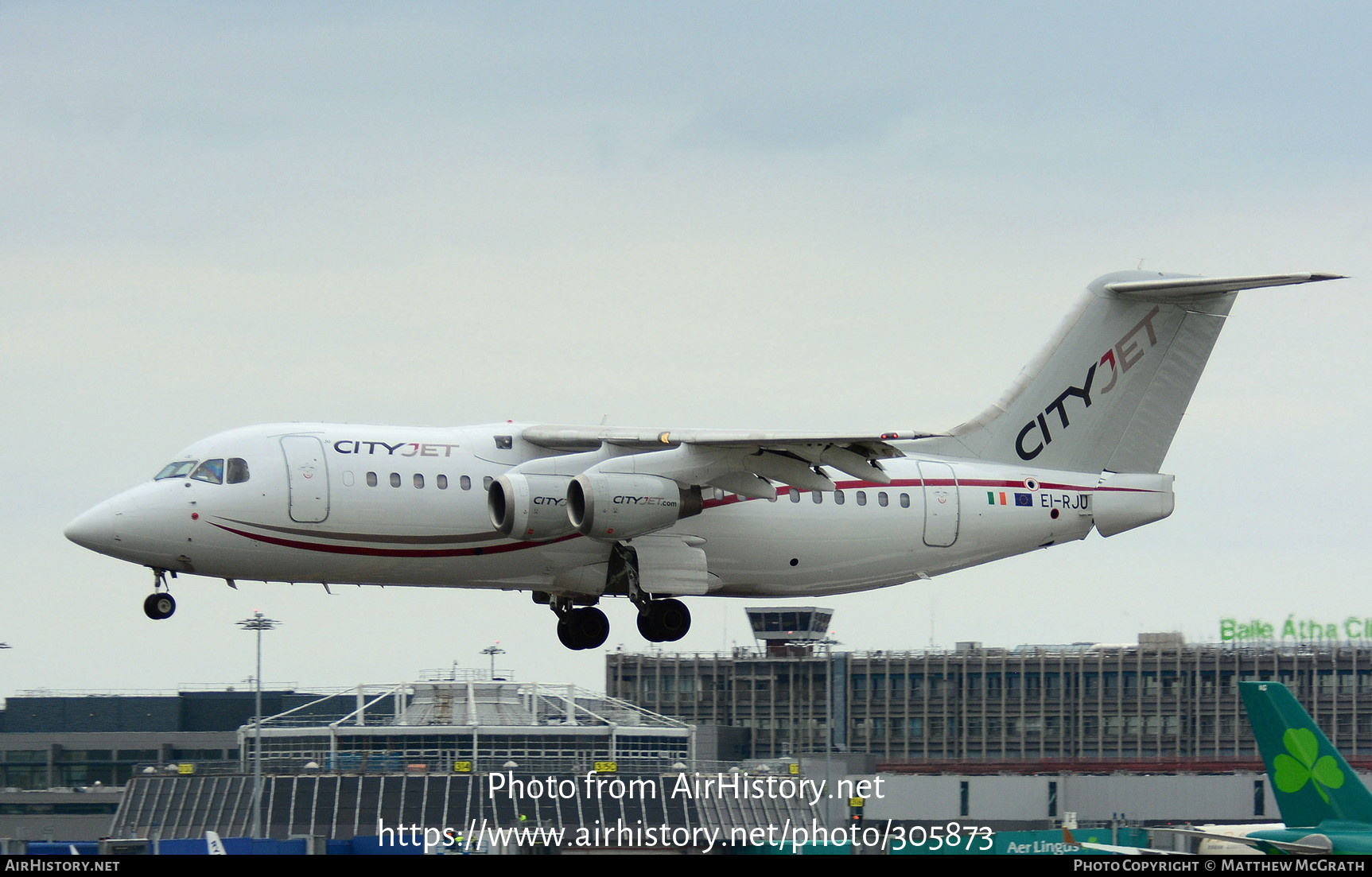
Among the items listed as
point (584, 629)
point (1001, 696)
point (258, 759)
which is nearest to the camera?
point (584, 629)

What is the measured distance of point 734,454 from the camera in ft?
85.5

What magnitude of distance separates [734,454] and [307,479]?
587cm

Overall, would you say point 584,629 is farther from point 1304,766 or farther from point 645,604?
point 1304,766

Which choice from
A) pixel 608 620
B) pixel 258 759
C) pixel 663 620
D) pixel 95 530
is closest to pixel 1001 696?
pixel 258 759

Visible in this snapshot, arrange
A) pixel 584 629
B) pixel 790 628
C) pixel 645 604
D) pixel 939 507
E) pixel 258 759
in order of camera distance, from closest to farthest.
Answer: pixel 645 604 < pixel 939 507 < pixel 584 629 < pixel 258 759 < pixel 790 628

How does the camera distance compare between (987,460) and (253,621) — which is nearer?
(987,460)

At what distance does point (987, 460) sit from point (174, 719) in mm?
62233

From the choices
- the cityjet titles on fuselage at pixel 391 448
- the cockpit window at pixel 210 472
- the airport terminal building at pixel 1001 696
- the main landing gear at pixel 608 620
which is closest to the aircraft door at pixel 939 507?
the main landing gear at pixel 608 620

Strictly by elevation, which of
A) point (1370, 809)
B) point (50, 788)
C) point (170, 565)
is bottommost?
point (50, 788)

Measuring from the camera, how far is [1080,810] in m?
60.8

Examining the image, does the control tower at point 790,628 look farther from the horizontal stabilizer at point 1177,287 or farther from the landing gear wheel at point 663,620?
the landing gear wheel at point 663,620

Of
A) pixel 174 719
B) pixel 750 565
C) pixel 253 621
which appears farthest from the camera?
pixel 174 719
